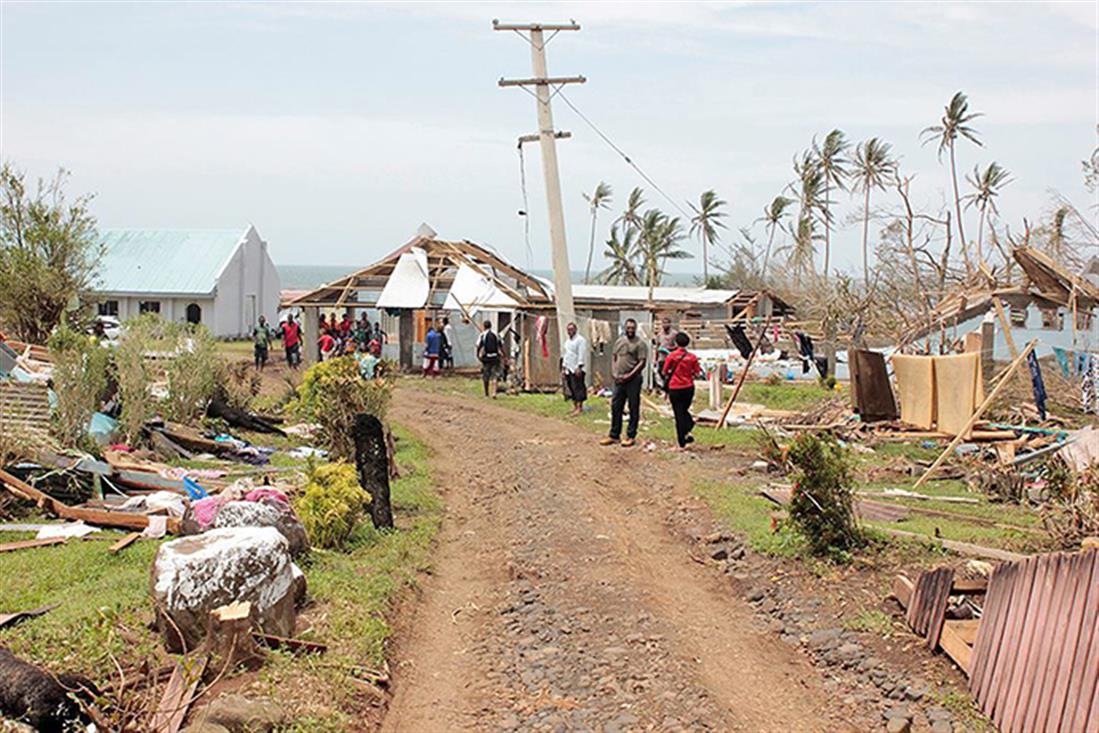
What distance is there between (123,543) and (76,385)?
15.5 feet

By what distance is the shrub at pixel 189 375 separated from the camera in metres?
16.9

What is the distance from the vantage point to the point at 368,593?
854cm

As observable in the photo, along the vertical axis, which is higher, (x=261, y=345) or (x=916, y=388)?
(x=261, y=345)

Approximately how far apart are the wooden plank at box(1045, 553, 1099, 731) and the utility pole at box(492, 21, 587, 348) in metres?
18.9

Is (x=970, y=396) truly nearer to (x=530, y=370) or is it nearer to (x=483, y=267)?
(x=530, y=370)

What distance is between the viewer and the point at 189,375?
17.0 metres

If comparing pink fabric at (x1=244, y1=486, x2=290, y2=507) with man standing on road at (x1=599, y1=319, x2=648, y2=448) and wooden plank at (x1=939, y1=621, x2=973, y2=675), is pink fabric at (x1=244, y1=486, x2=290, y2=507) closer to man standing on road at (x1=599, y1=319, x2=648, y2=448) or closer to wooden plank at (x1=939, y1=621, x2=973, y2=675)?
wooden plank at (x1=939, y1=621, x2=973, y2=675)

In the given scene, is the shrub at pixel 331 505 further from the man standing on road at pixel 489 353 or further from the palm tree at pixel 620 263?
the palm tree at pixel 620 263

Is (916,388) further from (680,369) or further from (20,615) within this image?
(20,615)

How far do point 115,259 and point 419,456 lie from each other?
3805 centimetres

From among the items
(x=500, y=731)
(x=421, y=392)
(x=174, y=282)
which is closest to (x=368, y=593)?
(x=500, y=731)

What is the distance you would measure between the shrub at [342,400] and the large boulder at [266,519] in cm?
444

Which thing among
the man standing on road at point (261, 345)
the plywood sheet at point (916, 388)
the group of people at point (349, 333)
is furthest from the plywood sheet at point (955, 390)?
the man standing on road at point (261, 345)

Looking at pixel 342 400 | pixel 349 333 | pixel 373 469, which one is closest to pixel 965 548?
pixel 373 469
